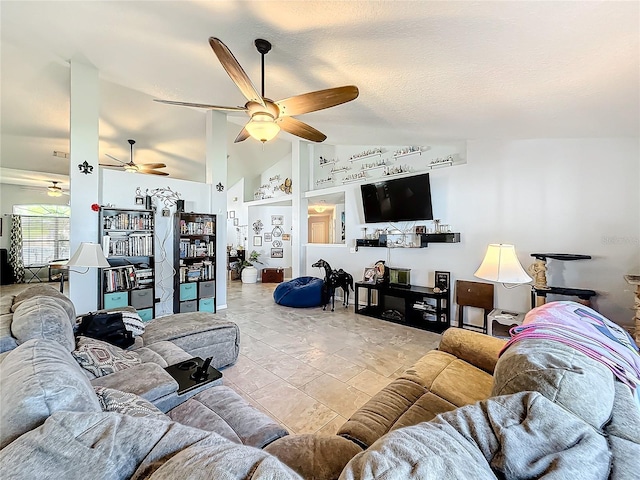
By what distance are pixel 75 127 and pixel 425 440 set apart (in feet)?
16.4

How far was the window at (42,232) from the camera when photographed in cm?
766

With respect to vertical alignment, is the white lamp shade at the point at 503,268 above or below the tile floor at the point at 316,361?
above

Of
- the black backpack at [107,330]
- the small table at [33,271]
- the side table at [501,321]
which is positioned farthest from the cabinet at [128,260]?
the small table at [33,271]

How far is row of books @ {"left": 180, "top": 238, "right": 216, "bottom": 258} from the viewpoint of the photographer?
4.69 metres

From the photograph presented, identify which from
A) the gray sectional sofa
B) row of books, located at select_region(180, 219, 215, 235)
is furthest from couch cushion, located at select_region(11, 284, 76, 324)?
row of books, located at select_region(180, 219, 215, 235)

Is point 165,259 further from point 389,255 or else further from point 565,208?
point 565,208

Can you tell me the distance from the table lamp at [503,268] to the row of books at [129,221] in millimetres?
4582

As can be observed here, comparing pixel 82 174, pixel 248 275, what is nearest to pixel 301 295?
pixel 248 275

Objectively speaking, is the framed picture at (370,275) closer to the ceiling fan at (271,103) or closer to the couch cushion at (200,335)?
the couch cushion at (200,335)

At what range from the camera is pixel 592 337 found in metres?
1.35

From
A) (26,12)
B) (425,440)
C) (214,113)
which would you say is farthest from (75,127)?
(425,440)

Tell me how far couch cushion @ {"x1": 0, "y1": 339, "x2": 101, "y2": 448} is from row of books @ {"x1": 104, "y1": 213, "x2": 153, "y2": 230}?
11.4ft

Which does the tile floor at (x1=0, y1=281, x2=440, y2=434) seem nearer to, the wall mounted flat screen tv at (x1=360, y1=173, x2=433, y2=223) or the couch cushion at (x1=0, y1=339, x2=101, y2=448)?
the couch cushion at (x1=0, y1=339, x2=101, y2=448)

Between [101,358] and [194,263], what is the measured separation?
3161 mm
